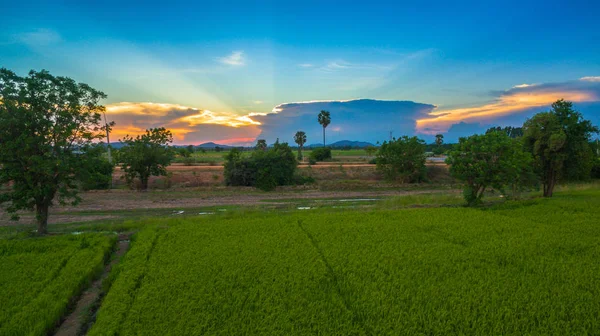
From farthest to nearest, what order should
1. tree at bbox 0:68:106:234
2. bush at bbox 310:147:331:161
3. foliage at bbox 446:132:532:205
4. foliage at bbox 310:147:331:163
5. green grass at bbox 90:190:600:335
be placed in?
bush at bbox 310:147:331:161
foliage at bbox 310:147:331:163
foliage at bbox 446:132:532:205
tree at bbox 0:68:106:234
green grass at bbox 90:190:600:335

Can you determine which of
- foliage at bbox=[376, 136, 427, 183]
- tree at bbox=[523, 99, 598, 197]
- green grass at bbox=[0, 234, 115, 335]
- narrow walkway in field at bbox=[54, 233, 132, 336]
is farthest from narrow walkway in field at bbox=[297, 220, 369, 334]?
foliage at bbox=[376, 136, 427, 183]

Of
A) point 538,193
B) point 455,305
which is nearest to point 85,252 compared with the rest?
point 455,305

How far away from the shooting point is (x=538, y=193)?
27922mm

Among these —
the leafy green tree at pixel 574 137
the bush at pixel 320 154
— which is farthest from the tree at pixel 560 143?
the bush at pixel 320 154

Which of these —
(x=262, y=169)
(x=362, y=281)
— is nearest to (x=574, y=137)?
(x=362, y=281)

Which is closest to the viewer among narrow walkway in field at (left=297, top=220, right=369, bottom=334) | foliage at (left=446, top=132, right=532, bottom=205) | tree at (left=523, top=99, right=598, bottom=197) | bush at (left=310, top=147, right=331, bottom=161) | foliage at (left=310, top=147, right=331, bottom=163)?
narrow walkway in field at (left=297, top=220, right=369, bottom=334)

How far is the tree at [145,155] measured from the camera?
3231 centimetres

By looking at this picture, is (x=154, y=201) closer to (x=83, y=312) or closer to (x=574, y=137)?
(x=83, y=312)

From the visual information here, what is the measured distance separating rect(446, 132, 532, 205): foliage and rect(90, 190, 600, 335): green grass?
15.4 feet

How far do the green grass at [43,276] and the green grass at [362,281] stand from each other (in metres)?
1.06

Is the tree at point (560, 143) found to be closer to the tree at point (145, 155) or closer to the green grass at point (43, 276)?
the green grass at point (43, 276)

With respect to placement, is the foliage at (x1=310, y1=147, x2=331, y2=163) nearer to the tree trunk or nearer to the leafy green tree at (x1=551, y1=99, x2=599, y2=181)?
the leafy green tree at (x1=551, y1=99, x2=599, y2=181)

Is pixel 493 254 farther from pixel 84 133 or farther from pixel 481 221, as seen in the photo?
pixel 84 133

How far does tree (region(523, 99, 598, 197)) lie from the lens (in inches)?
871
